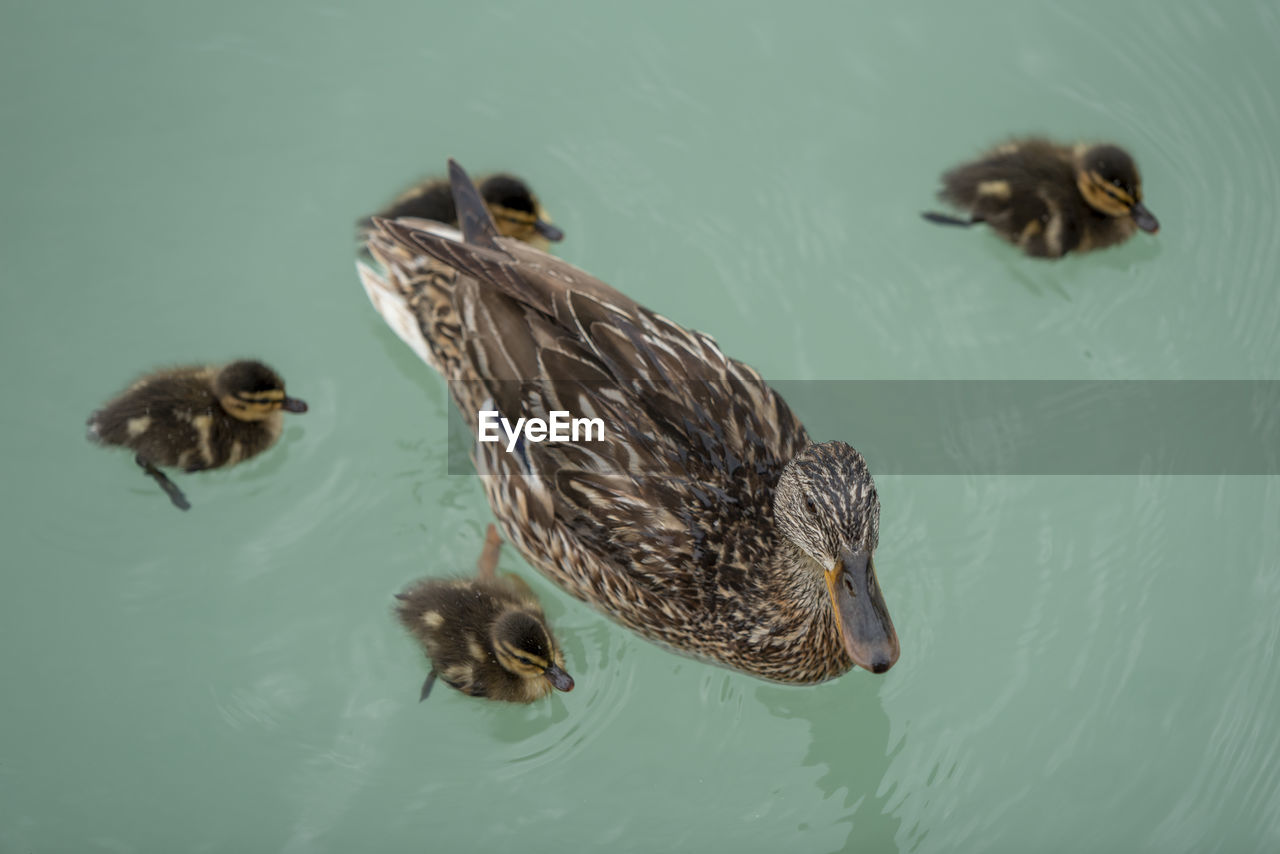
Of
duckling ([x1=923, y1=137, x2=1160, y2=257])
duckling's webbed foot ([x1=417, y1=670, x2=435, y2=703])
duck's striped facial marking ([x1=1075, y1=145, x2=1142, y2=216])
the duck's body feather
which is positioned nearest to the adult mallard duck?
the duck's body feather

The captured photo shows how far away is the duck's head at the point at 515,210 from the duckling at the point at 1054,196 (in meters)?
1.02

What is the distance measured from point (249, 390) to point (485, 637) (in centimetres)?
72

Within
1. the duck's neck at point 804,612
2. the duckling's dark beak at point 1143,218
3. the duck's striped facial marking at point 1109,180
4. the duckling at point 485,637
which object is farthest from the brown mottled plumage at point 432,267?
the duckling's dark beak at point 1143,218

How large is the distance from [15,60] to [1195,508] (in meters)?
3.16

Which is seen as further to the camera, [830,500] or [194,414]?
[194,414]

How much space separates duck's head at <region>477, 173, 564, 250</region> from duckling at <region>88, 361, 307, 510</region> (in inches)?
24.8

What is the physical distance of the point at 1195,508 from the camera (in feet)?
10.2

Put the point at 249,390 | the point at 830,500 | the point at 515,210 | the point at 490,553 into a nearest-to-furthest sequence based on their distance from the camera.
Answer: the point at 830,500, the point at 249,390, the point at 490,553, the point at 515,210

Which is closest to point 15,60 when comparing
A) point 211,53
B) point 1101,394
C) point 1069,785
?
point 211,53

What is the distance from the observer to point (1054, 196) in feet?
10.5

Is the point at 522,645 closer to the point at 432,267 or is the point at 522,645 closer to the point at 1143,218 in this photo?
the point at 432,267


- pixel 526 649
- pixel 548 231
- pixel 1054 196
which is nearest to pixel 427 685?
pixel 526 649

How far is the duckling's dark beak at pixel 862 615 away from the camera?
2305 millimetres

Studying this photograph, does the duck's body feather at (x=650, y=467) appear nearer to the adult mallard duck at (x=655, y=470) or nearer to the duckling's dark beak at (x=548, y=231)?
the adult mallard duck at (x=655, y=470)
